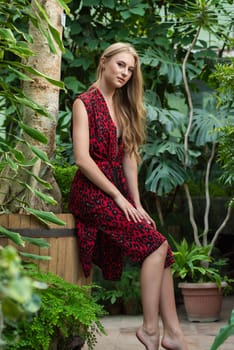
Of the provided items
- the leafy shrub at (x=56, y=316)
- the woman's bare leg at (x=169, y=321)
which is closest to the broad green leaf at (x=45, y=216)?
the leafy shrub at (x=56, y=316)

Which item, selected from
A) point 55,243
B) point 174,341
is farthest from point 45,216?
point 174,341

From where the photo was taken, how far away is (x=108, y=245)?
3.42m

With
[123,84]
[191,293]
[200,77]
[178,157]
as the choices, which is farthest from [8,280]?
[200,77]

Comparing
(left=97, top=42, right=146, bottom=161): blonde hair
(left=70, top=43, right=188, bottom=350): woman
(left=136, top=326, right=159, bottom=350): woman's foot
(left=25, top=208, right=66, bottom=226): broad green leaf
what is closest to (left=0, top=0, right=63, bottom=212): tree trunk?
(left=70, top=43, right=188, bottom=350): woman

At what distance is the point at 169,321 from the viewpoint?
328 cm

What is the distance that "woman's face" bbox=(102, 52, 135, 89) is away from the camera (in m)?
3.42

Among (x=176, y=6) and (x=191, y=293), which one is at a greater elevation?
(x=176, y=6)

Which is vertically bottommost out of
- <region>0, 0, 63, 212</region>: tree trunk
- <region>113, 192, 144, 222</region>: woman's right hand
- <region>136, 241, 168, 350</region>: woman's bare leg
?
<region>136, 241, 168, 350</region>: woman's bare leg

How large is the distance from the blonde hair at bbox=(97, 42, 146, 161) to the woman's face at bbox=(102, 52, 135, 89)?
0.23 feet

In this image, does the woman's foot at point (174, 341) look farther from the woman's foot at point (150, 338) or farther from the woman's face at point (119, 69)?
the woman's face at point (119, 69)

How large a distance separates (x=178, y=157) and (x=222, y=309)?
44.5 inches

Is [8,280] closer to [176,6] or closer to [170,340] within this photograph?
[170,340]

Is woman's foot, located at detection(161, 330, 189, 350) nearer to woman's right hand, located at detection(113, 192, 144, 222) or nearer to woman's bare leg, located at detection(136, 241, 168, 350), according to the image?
woman's bare leg, located at detection(136, 241, 168, 350)

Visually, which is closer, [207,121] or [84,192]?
[84,192]
